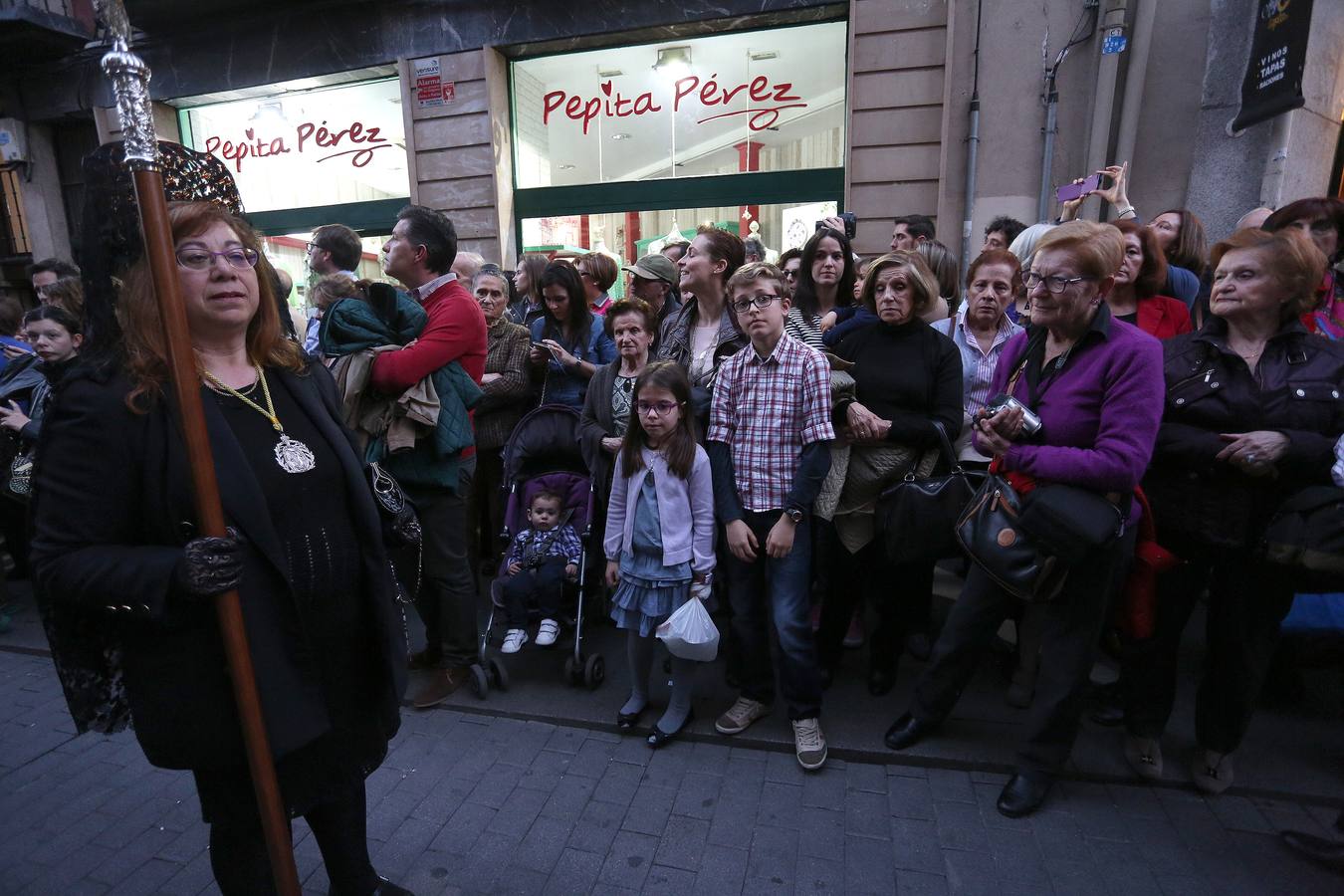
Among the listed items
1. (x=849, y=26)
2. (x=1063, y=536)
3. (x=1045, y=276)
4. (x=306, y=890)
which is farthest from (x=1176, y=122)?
(x=306, y=890)

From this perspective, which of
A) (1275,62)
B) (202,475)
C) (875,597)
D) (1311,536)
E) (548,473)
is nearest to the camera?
(202,475)

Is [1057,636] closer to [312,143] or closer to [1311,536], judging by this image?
[1311,536]

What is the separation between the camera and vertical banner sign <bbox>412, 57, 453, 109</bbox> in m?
8.82

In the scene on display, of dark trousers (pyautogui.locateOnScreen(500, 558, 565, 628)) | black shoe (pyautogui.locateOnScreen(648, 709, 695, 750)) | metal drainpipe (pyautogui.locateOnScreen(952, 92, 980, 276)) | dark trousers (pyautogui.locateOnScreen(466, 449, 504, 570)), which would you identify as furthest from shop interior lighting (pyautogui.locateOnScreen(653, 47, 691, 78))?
black shoe (pyautogui.locateOnScreen(648, 709, 695, 750))

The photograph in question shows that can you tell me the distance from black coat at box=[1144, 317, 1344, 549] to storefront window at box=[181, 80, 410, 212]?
367 inches

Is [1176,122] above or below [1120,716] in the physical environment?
above

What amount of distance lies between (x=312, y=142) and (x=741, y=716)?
33.6 feet

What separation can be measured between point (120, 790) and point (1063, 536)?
156 inches

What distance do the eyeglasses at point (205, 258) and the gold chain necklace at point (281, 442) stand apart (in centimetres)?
26

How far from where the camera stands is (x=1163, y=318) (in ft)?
11.5

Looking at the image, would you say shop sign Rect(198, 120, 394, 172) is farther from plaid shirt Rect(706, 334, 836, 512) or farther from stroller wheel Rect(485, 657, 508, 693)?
plaid shirt Rect(706, 334, 836, 512)

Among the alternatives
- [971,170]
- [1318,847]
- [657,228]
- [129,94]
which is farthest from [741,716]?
[657,228]

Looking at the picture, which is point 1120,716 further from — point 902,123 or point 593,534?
point 902,123

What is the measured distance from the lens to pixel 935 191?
754 centimetres
